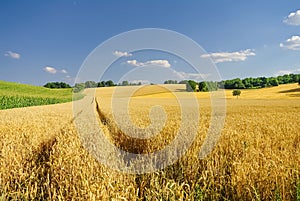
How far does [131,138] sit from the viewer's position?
788 centimetres

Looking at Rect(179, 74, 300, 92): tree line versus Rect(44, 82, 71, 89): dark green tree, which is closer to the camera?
Rect(179, 74, 300, 92): tree line

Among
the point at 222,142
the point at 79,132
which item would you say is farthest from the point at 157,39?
the point at 222,142

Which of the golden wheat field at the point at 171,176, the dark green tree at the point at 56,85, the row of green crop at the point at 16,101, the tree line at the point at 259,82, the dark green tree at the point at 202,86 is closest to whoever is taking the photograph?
the golden wheat field at the point at 171,176

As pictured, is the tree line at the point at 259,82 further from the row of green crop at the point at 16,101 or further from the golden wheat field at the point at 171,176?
the golden wheat field at the point at 171,176

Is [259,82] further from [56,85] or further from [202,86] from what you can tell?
[56,85]

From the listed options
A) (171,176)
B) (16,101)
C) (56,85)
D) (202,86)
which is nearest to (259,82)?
(202,86)

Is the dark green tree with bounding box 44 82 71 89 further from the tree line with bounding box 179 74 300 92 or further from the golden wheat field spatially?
the golden wheat field

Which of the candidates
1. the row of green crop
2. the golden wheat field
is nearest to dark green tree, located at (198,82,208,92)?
the row of green crop

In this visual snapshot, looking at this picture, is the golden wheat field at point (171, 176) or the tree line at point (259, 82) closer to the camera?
the golden wheat field at point (171, 176)

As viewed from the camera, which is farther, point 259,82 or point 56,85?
point 56,85

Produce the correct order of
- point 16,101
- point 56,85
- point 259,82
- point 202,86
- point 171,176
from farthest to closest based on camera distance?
point 56,85, point 259,82, point 202,86, point 16,101, point 171,176

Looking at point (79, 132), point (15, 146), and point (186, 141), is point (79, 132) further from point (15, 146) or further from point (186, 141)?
point (186, 141)

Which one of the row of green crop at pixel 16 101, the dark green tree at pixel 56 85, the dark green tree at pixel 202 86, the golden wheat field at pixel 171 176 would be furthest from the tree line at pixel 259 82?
the golden wheat field at pixel 171 176

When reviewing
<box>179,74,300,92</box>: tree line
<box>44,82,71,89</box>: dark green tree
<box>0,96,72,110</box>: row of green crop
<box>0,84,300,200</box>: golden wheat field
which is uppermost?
<box>44,82,71,89</box>: dark green tree
